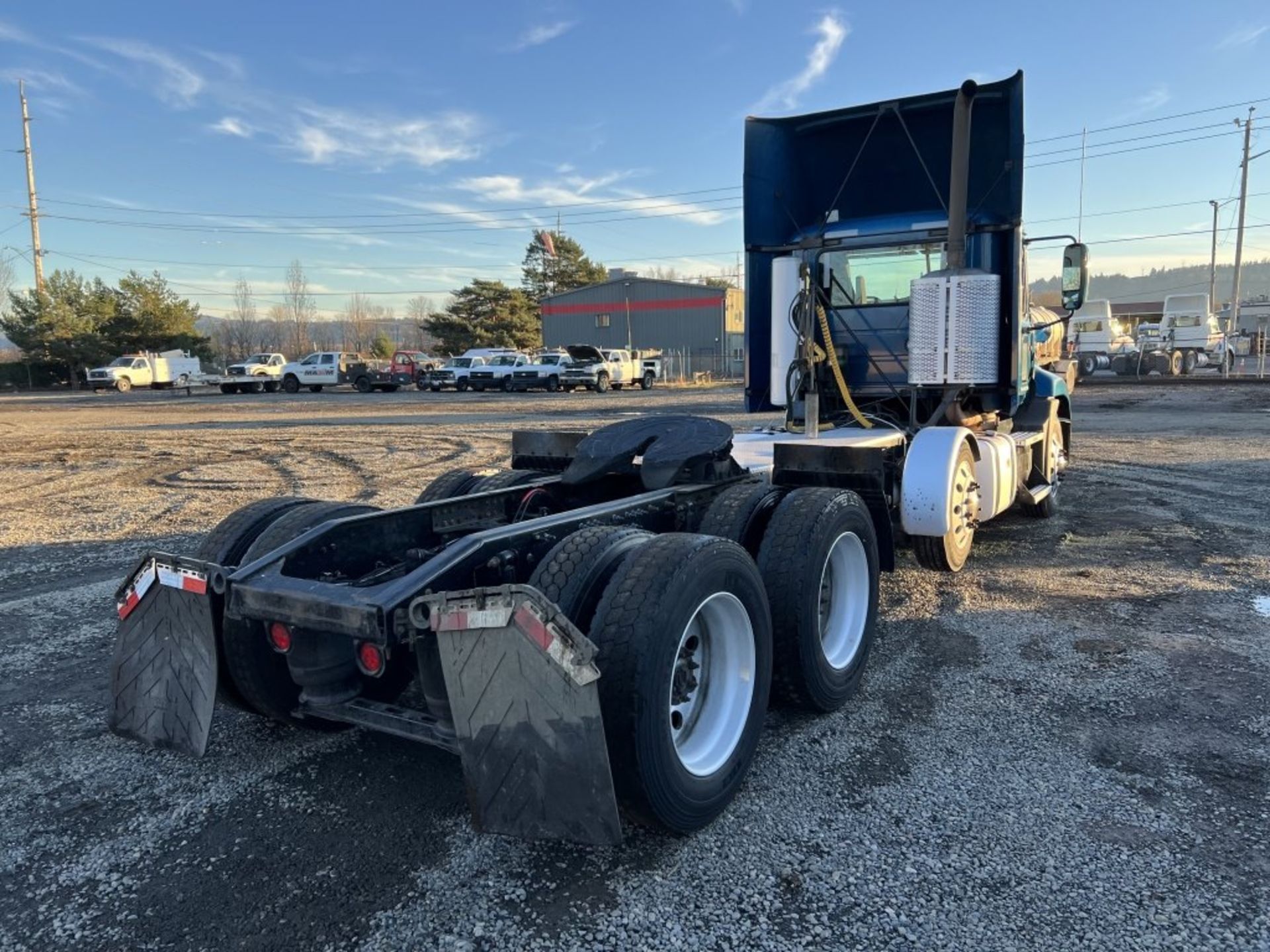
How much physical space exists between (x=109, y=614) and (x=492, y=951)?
4.56 meters

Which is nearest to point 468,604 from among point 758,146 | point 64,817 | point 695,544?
point 695,544

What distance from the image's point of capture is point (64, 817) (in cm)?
318

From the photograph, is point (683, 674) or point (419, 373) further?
point (419, 373)

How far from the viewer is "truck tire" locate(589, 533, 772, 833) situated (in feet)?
8.90

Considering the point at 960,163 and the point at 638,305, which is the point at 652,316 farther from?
the point at 960,163

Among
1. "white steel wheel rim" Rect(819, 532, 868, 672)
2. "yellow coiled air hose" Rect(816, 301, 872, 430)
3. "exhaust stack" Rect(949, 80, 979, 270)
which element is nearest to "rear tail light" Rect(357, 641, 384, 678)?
"white steel wheel rim" Rect(819, 532, 868, 672)

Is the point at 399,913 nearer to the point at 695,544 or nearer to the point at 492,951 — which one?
the point at 492,951

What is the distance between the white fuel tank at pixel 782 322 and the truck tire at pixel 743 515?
313 centimetres

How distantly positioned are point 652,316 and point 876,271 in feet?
178

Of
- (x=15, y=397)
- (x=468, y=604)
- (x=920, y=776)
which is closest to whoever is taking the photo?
(x=468, y=604)

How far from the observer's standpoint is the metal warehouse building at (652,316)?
193 ft

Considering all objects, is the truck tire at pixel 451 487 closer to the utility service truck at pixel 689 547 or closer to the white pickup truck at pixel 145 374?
the utility service truck at pixel 689 547

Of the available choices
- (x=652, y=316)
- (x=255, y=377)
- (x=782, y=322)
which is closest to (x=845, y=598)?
(x=782, y=322)

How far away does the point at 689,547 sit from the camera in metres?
3.10
